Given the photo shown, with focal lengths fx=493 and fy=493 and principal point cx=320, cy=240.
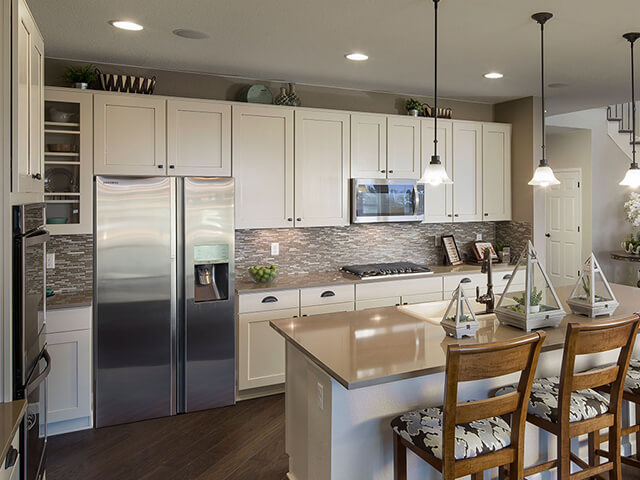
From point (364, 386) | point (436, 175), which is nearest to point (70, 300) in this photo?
point (364, 386)

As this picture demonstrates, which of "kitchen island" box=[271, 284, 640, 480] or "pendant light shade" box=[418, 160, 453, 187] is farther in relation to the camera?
"pendant light shade" box=[418, 160, 453, 187]

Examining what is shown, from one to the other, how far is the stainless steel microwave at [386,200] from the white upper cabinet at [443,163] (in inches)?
5.4

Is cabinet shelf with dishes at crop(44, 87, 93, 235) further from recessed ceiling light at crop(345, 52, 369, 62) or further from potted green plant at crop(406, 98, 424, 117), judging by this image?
potted green plant at crop(406, 98, 424, 117)

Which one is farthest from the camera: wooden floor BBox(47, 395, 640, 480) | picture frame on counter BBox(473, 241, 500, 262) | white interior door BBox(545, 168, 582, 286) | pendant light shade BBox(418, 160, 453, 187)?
white interior door BBox(545, 168, 582, 286)

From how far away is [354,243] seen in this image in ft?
16.1

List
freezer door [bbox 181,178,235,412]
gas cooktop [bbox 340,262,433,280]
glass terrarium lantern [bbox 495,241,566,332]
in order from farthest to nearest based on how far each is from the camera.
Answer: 1. gas cooktop [bbox 340,262,433,280]
2. freezer door [bbox 181,178,235,412]
3. glass terrarium lantern [bbox 495,241,566,332]

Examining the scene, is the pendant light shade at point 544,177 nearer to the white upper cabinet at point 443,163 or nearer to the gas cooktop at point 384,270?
the gas cooktop at point 384,270

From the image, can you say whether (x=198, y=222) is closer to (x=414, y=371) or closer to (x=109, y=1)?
(x=109, y=1)

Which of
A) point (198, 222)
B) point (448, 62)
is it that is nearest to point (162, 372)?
point (198, 222)

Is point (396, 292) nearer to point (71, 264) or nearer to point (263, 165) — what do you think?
point (263, 165)

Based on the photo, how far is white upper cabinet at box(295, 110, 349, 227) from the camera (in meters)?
4.31

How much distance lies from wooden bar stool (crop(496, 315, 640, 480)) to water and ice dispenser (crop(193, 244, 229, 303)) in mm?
2282

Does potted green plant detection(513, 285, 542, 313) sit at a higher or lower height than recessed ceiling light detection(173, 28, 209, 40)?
lower

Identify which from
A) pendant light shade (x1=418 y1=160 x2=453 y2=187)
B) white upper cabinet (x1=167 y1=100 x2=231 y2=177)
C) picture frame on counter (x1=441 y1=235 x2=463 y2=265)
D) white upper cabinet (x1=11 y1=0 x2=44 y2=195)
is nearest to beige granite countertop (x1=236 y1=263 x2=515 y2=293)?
picture frame on counter (x1=441 y1=235 x2=463 y2=265)
